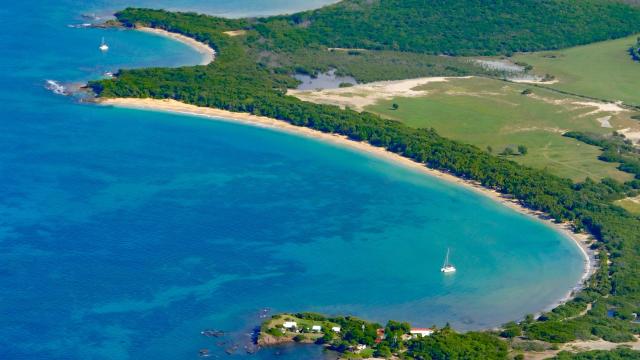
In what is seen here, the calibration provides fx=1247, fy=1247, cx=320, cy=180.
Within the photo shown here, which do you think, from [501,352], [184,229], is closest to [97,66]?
[184,229]

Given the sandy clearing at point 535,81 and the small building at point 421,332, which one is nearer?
the small building at point 421,332

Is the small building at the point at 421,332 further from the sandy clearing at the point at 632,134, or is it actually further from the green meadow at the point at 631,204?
the sandy clearing at the point at 632,134

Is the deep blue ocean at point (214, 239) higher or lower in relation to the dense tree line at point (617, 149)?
lower

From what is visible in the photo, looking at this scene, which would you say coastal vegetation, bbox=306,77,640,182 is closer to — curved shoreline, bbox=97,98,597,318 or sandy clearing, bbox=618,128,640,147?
sandy clearing, bbox=618,128,640,147

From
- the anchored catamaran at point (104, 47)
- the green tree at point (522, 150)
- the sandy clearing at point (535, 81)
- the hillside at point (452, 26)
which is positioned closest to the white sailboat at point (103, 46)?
the anchored catamaran at point (104, 47)

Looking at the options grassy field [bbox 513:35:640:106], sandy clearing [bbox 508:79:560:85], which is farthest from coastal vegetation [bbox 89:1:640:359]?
sandy clearing [bbox 508:79:560:85]

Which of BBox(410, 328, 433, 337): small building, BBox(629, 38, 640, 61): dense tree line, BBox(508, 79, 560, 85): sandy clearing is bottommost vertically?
BBox(410, 328, 433, 337): small building

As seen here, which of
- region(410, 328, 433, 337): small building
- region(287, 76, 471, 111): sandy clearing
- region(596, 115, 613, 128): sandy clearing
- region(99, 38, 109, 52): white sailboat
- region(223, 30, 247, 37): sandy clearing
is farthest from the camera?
region(223, 30, 247, 37): sandy clearing
